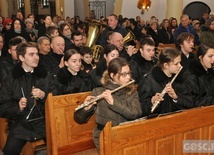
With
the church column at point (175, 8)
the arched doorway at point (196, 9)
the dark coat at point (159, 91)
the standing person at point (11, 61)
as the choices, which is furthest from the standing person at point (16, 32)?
the arched doorway at point (196, 9)

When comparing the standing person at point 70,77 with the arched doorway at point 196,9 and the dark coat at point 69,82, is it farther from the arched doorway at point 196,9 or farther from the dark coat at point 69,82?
the arched doorway at point 196,9

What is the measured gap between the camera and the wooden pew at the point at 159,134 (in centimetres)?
267

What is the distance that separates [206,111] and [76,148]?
166 centimetres

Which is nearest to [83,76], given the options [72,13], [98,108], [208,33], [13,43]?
[98,108]

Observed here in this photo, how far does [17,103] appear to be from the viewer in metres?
4.03

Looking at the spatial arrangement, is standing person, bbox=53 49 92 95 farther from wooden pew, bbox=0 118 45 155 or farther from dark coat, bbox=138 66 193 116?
dark coat, bbox=138 66 193 116

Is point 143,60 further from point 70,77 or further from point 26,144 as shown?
point 26,144

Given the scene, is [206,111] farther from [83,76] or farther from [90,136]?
[83,76]

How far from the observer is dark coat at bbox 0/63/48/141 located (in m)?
3.96

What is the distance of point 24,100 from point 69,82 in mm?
789

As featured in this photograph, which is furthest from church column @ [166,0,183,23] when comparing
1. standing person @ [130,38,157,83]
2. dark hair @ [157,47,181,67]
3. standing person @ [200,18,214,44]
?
dark hair @ [157,47,181,67]

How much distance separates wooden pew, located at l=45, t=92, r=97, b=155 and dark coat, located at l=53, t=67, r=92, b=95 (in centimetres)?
50

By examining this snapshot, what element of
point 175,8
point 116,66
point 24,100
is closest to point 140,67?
point 116,66

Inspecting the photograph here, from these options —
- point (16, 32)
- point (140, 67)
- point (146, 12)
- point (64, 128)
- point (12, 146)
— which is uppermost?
point (146, 12)
